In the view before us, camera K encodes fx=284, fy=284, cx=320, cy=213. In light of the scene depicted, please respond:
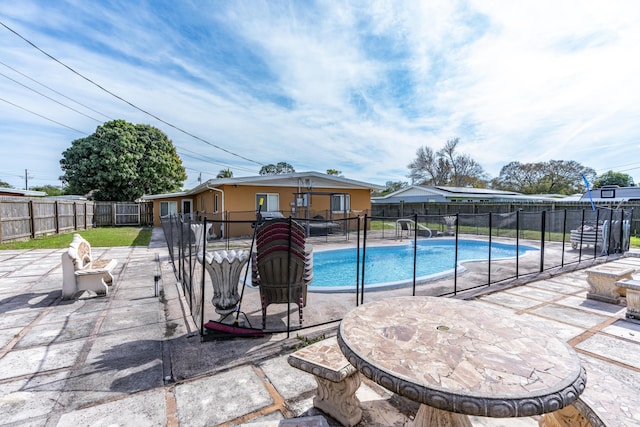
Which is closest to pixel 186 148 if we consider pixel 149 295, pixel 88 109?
pixel 88 109

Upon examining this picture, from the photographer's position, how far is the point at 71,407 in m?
2.04

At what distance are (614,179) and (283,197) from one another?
41.2m

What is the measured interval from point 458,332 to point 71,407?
8.87 ft

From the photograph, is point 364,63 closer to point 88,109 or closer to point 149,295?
point 149,295

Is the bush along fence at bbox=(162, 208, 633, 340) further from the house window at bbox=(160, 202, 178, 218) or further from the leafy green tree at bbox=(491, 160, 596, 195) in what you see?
Answer: the leafy green tree at bbox=(491, 160, 596, 195)

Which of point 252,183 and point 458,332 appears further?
point 252,183

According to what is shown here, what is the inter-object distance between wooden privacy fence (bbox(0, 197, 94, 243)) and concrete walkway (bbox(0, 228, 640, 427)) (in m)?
7.75

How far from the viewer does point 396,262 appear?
9.55 meters

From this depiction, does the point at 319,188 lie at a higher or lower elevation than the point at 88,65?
lower

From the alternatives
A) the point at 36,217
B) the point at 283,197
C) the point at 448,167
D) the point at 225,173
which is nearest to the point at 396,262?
the point at 283,197

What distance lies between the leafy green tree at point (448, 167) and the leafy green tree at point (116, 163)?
27845 millimetres

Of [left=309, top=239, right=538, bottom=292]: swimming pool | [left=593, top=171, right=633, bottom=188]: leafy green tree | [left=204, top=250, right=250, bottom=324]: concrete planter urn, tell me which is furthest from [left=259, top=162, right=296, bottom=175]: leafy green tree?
[left=204, top=250, right=250, bottom=324]: concrete planter urn

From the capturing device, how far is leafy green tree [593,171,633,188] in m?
33.0

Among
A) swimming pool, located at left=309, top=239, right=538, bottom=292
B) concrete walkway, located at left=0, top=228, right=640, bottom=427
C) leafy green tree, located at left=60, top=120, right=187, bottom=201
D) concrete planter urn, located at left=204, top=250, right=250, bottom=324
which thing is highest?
leafy green tree, located at left=60, top=120, right=187, bottom=201
